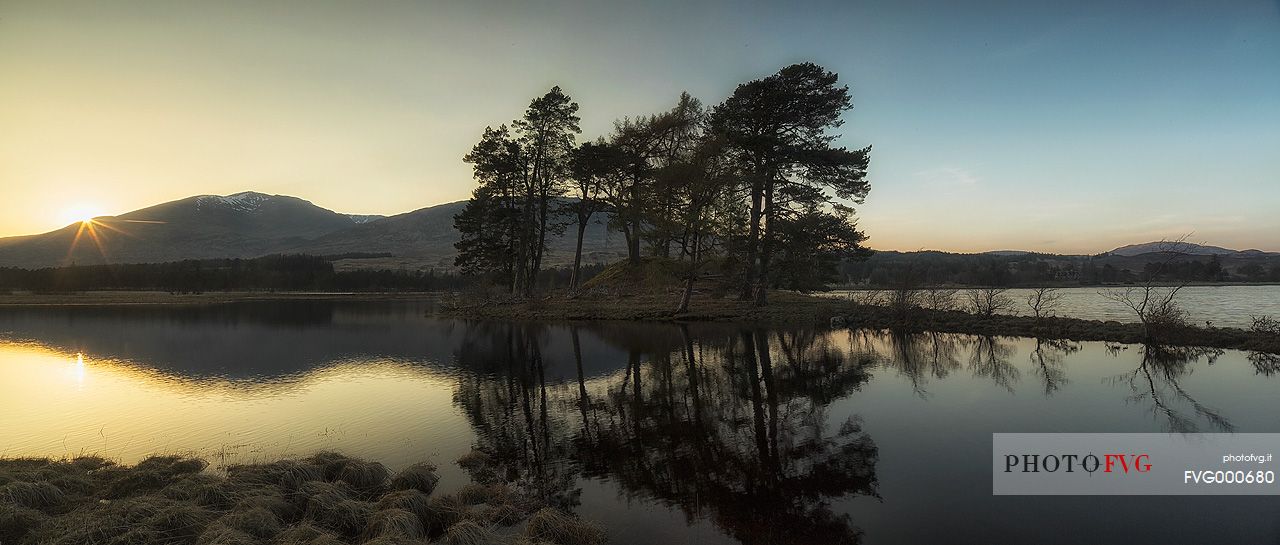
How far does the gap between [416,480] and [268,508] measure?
2.18 m

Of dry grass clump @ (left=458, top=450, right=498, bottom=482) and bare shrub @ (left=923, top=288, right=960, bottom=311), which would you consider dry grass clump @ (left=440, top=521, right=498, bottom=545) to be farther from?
bare shrub @ (left=923, top=288, right=960, bottom=311)

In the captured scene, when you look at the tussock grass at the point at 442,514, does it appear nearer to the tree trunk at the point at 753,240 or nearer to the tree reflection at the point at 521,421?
the tree reflection at the point at 521,421

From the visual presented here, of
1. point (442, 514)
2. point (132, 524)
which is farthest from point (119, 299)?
point (442, 514)

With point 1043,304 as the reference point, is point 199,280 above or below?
above

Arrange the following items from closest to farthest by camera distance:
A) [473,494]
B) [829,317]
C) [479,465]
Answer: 1. [473,494]
2. [479,465]
3. [829,317]

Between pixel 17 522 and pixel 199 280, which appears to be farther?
pixel 199 280

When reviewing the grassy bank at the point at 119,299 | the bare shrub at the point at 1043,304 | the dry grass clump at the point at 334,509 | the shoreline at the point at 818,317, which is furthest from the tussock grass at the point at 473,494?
the grassy bank at the point at 119,299

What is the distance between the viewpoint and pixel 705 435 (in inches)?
455

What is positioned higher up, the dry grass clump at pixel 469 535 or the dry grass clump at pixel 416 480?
the dry grass clump at pixel 469 535

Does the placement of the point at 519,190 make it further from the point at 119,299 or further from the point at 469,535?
the point at 119,299

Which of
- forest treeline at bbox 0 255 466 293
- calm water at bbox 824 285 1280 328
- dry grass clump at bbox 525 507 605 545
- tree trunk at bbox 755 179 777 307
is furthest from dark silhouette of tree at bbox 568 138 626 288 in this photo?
forest treeline at bbox 0 255 466 293

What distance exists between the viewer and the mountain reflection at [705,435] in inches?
314

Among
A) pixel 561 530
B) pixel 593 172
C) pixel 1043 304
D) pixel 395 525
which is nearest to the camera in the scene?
pixel 395 525

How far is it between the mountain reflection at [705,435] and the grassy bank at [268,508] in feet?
4.33
